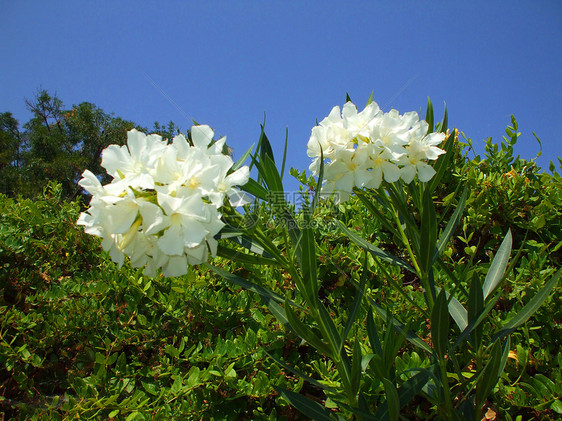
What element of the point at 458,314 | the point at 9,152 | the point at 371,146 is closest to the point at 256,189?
the point at 371,146

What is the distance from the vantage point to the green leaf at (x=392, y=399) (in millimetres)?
963

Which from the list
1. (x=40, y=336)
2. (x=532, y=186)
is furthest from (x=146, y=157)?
(x=532, y=186)

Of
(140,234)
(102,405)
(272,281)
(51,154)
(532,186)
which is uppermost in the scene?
(51,154)

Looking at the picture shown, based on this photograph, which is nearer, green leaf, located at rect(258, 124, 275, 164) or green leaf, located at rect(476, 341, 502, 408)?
green leaf, located at rect(476, 341, 502, 408)

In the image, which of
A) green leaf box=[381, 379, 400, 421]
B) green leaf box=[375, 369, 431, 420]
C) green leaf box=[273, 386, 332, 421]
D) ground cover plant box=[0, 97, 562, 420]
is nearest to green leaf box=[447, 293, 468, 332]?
ground cover plant box=[0, 97, 562, 420]

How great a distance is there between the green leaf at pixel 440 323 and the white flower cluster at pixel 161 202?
594 millimetres

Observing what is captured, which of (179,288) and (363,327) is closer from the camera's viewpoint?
(363,327)

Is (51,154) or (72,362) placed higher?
(51,154)

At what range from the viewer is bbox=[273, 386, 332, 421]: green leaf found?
3.63 ft

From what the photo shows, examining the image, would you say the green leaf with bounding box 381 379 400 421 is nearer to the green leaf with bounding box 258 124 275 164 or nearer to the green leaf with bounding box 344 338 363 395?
the green leaf with bounding box 344 338 363 395

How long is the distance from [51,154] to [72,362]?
2166cm

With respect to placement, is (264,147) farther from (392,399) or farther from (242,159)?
(392,399)

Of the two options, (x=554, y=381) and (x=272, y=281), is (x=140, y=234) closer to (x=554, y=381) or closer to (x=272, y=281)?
(x=272, y=281)

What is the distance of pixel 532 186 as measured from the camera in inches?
71.4
